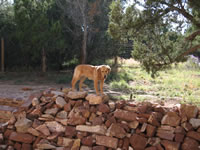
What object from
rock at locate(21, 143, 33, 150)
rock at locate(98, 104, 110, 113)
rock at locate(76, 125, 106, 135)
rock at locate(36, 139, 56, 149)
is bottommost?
rock at locate(21, 143, 33, 150)

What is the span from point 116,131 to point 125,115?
1.26 ft

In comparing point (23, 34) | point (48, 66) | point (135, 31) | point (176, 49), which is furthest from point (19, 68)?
point (176, 49)

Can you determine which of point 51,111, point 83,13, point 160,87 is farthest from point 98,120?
point 83,13

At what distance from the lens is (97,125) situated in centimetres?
485

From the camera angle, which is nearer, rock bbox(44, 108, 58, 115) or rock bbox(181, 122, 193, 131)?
rock bbox(181, 122, 193, 131)

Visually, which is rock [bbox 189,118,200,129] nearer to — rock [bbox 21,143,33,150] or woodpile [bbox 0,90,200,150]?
woodpile [bbox 0,90,200,150]

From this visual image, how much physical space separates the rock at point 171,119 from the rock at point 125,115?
617 millimetres

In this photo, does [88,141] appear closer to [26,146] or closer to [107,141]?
[107,141]

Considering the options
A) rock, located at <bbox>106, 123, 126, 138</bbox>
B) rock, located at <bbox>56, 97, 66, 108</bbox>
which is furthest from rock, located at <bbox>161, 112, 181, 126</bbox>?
rock, located at <bbox>56, 97, 66, 108</bbox>

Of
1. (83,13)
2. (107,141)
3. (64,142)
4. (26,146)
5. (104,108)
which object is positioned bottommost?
(26,146)

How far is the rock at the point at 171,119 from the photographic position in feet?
14.4

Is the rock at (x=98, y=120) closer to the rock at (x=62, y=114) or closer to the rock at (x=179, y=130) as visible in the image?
the rock at (x=62, y=114)

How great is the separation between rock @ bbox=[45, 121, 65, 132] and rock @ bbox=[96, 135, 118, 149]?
36.0 inches

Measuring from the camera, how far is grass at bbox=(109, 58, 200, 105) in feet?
23.2
